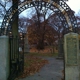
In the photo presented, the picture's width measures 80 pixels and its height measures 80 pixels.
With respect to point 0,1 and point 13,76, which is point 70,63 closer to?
point 13,76

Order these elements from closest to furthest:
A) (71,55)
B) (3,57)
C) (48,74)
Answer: (71,55)
(3,57)
(48,74)

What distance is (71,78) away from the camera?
9.44m

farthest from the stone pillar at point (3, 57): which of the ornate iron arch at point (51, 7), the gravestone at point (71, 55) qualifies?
the ornate iron arch at point (51, 7)

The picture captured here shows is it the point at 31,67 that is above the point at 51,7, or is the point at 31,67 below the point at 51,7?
below

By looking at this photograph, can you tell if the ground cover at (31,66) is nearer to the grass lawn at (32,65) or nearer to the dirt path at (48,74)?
the grass lawn at (32,65)

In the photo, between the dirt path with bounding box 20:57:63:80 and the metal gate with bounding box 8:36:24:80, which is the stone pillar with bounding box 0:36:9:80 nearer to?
the metal gate with bounding box 8:36:24:80

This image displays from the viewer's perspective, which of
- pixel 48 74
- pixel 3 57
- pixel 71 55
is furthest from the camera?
pixel 48 74

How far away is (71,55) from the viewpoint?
9.39 metres

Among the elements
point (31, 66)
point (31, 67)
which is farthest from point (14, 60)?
point (31, 66)

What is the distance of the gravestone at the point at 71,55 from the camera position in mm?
9336

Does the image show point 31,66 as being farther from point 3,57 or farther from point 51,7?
point 3,57

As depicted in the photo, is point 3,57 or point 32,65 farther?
point 32,65

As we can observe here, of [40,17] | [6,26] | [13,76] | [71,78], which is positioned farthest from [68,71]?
[40,17]

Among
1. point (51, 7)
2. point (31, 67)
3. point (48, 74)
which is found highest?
point (51, 7)
